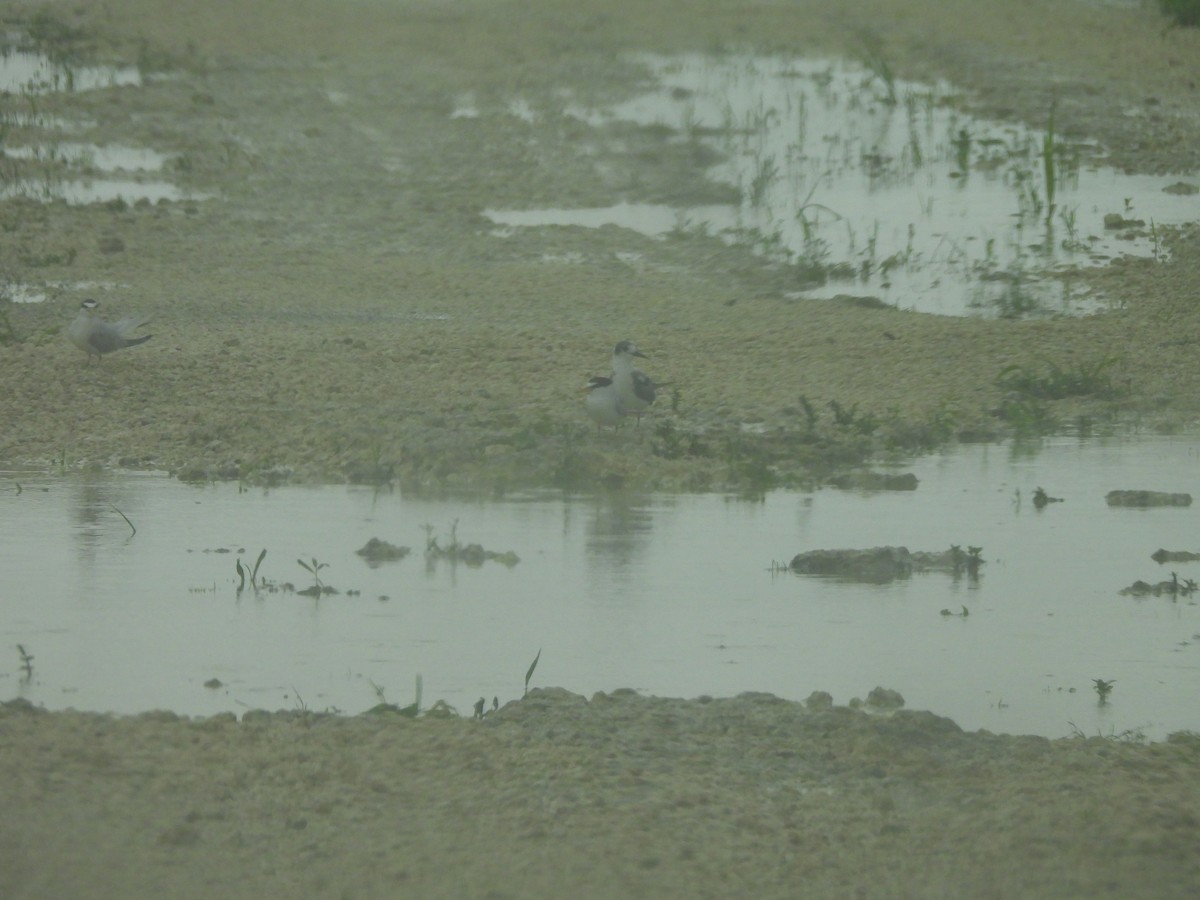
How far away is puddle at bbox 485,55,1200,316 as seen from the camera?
10.8 meters

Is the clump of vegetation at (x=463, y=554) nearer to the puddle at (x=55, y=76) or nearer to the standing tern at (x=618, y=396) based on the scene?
the standing tern at (x=618, y=396)

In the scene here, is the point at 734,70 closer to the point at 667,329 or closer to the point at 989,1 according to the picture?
the point at 989,1

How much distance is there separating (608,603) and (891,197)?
794 centimetres

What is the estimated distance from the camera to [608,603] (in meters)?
5.32

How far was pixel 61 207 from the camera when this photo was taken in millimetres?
12180

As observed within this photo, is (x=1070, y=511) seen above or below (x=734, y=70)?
below

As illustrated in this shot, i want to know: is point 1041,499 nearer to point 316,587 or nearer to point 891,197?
point 316,587

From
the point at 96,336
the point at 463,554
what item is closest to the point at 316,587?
the point at 463,554

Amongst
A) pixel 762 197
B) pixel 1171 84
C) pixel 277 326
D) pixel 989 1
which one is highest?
pixel 989 1

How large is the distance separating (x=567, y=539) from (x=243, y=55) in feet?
37.3

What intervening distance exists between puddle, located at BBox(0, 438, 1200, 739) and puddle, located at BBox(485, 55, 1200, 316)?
374cm

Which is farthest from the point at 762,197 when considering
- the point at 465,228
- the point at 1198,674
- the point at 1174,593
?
the point at 1198,674

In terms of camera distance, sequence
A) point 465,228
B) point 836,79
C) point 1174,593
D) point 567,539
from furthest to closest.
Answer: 1. point 836,79
2. point 465,228
3. point 567,539
4. point 1174,593

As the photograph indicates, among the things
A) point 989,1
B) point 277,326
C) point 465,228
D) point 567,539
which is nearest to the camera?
point 567,539
